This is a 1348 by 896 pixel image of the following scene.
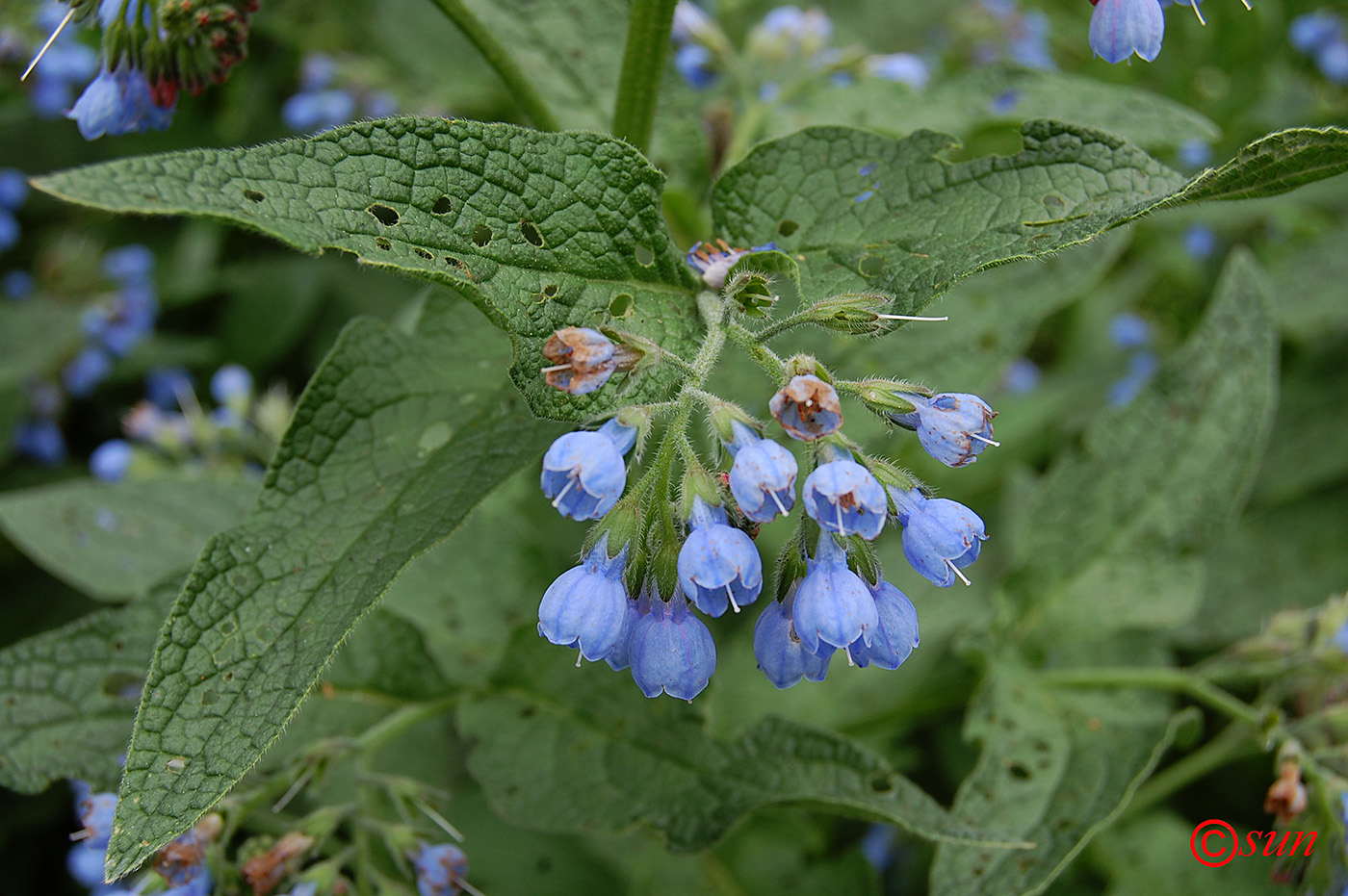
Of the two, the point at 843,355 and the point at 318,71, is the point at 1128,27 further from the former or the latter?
the point at 318,71

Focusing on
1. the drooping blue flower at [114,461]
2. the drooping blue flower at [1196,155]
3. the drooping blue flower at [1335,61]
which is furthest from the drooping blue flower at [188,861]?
the drooping blue flower at [1335,61]

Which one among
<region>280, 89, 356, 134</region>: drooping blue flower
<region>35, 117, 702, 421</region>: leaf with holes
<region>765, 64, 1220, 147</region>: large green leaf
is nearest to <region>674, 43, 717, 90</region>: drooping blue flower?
<region>765, 64, 1220, 147</region>: large green leaf

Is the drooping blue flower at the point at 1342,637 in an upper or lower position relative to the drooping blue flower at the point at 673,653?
upper

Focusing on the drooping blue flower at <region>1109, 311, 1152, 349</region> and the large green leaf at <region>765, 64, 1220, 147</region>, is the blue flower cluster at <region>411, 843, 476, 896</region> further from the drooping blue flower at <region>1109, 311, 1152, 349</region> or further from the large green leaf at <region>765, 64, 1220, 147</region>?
the drooping blue flower at <region>1109, 311, 1152, 349</region>

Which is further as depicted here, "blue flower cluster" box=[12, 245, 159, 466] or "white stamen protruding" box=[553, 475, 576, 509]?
"blue flower cluster" box=[12, 245, 159, 466]

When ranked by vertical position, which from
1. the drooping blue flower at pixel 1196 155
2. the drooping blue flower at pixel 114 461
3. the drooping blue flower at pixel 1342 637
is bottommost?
the drooping blue flower at pixel 114 461

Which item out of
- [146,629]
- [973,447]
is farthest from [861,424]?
[146,629]

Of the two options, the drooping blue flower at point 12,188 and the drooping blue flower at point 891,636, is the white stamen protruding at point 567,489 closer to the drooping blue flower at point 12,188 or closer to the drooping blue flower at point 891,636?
the drooping blue flower at point 891,636
